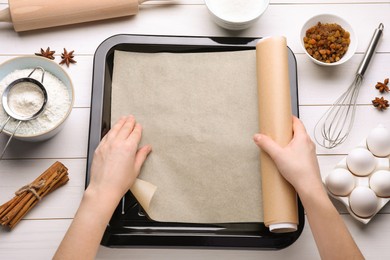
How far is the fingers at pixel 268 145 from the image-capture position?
87 centimetres

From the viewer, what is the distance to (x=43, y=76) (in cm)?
92

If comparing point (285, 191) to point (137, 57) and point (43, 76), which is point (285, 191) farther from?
point (43, 76)

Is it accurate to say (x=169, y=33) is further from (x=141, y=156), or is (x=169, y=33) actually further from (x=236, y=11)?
(x=141, y=156)

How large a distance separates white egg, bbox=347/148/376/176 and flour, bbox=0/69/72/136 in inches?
22.6

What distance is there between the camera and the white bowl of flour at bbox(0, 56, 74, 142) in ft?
Result: 2.91

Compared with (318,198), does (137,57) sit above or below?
above

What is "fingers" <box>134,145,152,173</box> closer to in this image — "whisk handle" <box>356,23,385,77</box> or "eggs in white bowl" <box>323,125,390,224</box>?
"eggs in white bowl" <box>323,125,390,224</box>

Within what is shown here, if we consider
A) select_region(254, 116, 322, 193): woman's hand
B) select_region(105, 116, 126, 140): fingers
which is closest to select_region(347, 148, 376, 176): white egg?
select_region(254, 116, 322, 193): woman's hand

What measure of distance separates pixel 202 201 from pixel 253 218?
0.34 feet

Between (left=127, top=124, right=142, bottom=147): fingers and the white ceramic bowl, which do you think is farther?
the white ceramic bowl

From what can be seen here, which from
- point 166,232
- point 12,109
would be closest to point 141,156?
point 166,232

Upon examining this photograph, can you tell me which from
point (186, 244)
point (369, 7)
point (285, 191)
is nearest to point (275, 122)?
point (285, 191)

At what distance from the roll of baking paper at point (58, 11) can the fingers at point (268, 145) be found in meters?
0.41

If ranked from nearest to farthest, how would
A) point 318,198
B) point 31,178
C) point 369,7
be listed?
1. point 318,198
2. point 31,178
3. point 369,7
